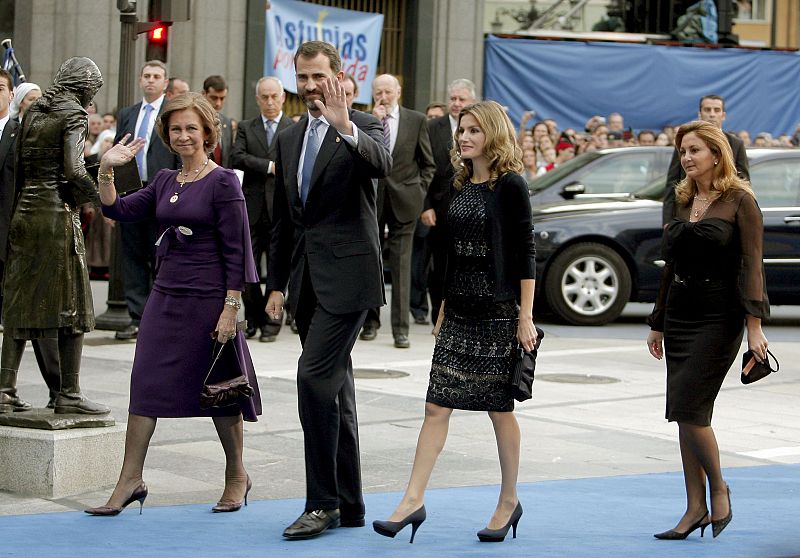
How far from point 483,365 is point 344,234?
77 centimetres

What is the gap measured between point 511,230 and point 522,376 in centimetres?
60

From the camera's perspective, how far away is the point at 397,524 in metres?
6.07

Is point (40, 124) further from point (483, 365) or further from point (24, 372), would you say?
point (24, 372)

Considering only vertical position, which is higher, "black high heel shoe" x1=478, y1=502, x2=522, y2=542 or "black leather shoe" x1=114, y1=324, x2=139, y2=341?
"black high heel shoe" x1=478, y1=502, x2=522, y2=542

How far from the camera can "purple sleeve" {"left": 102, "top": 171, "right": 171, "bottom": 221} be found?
266 inches

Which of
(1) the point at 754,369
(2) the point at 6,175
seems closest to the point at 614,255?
(2) the point at 6,175

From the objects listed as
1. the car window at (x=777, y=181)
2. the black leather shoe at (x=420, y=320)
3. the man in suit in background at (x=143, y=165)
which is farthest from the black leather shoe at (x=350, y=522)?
the car window at (x=777, y=181)

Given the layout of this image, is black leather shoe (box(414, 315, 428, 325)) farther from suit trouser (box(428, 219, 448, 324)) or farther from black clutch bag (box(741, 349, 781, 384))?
black clutch bag (box(741, 349, 781, 384))

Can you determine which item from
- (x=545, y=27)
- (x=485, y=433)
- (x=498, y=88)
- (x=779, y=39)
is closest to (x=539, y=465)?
(x=485, y=433)

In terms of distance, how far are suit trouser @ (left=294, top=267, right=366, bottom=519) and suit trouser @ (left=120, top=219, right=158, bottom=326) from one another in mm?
6510

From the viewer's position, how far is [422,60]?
79.2 feet

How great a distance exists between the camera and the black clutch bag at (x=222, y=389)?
6.49 m

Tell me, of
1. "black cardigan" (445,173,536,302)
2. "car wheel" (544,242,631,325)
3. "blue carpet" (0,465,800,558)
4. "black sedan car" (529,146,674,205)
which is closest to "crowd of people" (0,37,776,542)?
"black cardigan" (445,173,536,302)

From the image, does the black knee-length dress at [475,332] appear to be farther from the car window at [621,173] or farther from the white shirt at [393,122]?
the car window at [621,173]
